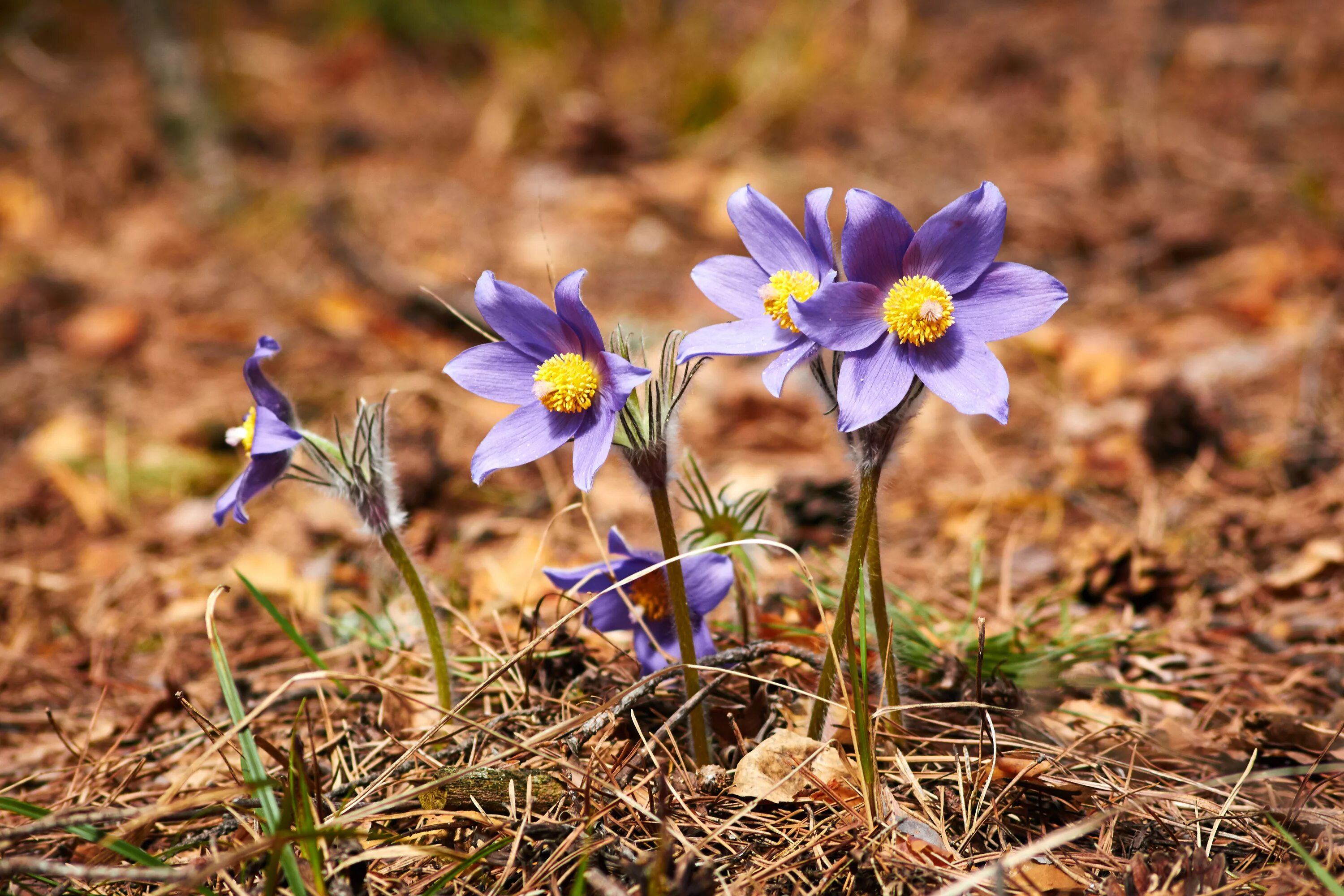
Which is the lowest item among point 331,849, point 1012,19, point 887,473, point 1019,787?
point 1019,787

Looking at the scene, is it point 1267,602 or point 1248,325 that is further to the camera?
point 1248,325

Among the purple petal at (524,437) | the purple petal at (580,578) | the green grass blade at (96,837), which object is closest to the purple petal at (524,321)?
the purple petal at (524,437)

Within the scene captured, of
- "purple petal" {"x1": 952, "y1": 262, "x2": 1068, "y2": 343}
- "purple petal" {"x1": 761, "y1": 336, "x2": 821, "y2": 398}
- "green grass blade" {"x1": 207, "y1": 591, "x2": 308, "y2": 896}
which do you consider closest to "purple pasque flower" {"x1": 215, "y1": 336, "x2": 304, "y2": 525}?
"green grass blade" {"x1": 207, "y1": 591, "x2": 308, "y2": 896}

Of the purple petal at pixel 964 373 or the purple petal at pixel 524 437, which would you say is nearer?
the purple petal at pixel 964 373

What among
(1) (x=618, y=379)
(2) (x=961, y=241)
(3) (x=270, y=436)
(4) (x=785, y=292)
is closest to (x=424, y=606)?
(3) (x=270, y=436)

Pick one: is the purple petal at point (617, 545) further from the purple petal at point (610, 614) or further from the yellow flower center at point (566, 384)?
the yellow flower center at point (566, 384)

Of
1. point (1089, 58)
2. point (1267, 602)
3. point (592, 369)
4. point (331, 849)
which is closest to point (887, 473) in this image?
point (592, 369)

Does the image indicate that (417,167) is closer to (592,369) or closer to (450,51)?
(450,51)
